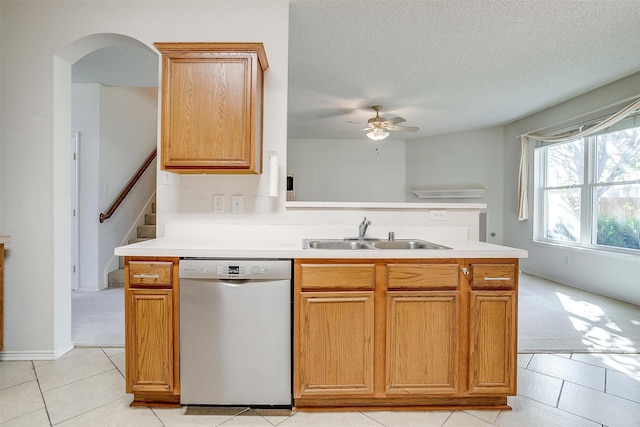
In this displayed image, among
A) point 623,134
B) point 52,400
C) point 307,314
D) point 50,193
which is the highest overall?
point 623,134

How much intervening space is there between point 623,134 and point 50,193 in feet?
19.1

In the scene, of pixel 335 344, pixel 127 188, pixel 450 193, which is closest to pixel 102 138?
pixel 127 188

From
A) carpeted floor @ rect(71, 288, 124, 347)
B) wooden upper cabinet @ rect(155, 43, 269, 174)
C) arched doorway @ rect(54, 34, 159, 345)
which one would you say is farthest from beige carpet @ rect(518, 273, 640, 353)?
arched doorway @ rect(54, 34, 159, 345)

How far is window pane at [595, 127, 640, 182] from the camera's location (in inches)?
141

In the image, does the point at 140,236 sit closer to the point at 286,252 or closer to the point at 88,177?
the point at 88,177

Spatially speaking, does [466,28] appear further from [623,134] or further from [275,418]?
[275,418]

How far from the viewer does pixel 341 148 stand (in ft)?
23.2

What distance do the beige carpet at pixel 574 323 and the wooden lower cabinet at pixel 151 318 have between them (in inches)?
97.4

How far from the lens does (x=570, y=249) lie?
431cm

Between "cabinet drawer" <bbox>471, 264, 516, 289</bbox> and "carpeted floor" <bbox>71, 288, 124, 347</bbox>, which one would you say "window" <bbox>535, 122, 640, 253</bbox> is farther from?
"carpeted floor" <bbox>71, 288, 124, 347</bbox>

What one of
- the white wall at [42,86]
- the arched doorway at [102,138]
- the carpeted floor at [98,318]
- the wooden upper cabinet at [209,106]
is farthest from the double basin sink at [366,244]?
the arched doorway at [102,138]

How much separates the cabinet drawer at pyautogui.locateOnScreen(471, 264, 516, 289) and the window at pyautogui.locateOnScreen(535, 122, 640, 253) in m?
3.27

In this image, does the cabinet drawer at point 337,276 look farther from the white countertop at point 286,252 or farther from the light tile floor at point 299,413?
the light tile floor at point 299,413

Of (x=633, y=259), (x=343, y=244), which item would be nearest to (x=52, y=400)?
(x=343, y=244)
